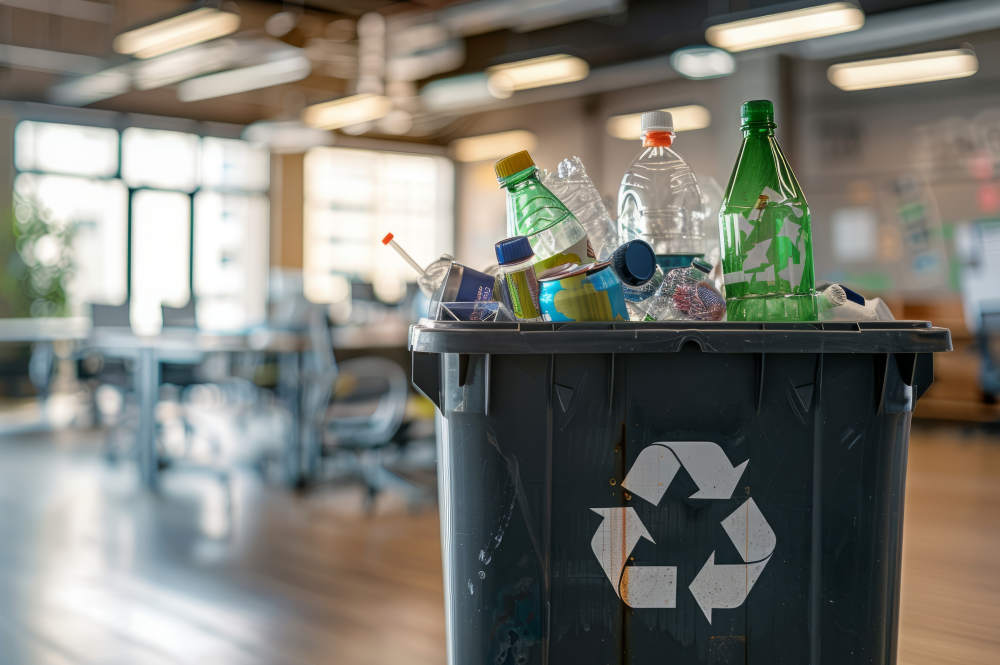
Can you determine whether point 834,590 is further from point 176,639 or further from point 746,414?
point 176,639

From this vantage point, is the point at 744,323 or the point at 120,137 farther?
the point at 120,137

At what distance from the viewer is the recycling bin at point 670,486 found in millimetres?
838

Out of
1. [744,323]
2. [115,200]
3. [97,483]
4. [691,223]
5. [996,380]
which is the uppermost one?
[115,200]

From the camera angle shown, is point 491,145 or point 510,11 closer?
point 510,11

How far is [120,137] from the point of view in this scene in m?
9.55

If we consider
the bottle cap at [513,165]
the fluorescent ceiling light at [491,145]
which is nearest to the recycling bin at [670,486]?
the bottle cap at [513,165]

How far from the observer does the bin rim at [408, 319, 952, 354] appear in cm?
83


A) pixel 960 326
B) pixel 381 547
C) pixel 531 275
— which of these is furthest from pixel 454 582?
pixel 960 326

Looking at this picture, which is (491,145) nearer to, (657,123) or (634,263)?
(657,123)

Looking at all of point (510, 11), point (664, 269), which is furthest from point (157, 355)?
point (664, 269)

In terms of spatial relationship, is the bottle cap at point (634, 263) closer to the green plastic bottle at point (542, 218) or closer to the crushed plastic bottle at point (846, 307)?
the green plastic bottle at point (542, 218)

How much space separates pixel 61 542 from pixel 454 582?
9.48 feet

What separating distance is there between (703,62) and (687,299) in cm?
794

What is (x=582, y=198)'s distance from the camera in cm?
125
